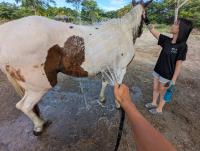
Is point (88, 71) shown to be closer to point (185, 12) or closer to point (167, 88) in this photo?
point (167, 88)

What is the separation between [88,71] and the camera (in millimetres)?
3412

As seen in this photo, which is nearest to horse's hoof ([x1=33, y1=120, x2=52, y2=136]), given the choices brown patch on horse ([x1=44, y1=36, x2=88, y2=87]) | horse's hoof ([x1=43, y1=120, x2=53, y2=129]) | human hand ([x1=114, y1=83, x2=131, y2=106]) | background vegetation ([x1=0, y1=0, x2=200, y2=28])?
horse's hoof ([x1=43, y1=120, x2=53, y2=129])

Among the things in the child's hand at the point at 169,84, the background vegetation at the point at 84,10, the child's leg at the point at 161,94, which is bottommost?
the child's leg at the point at 161,94

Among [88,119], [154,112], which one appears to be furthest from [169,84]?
[88,119]

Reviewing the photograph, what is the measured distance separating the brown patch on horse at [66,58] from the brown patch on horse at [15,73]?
1.06ft

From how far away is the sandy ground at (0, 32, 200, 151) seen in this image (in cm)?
325

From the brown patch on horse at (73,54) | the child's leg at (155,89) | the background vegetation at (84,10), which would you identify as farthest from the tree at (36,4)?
the brown patch on horse at (73,54)

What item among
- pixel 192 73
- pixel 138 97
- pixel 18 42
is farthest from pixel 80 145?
pixel 192 73

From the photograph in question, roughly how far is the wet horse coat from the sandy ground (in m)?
→ 0.36

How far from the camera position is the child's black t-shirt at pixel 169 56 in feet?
12.2

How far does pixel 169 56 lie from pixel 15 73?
2.42m

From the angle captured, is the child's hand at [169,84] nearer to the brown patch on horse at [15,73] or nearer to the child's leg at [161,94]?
the child's leg at [161,94]

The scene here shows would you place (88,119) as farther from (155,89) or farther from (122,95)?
(122,95)

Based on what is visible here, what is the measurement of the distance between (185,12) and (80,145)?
51.3 feet
